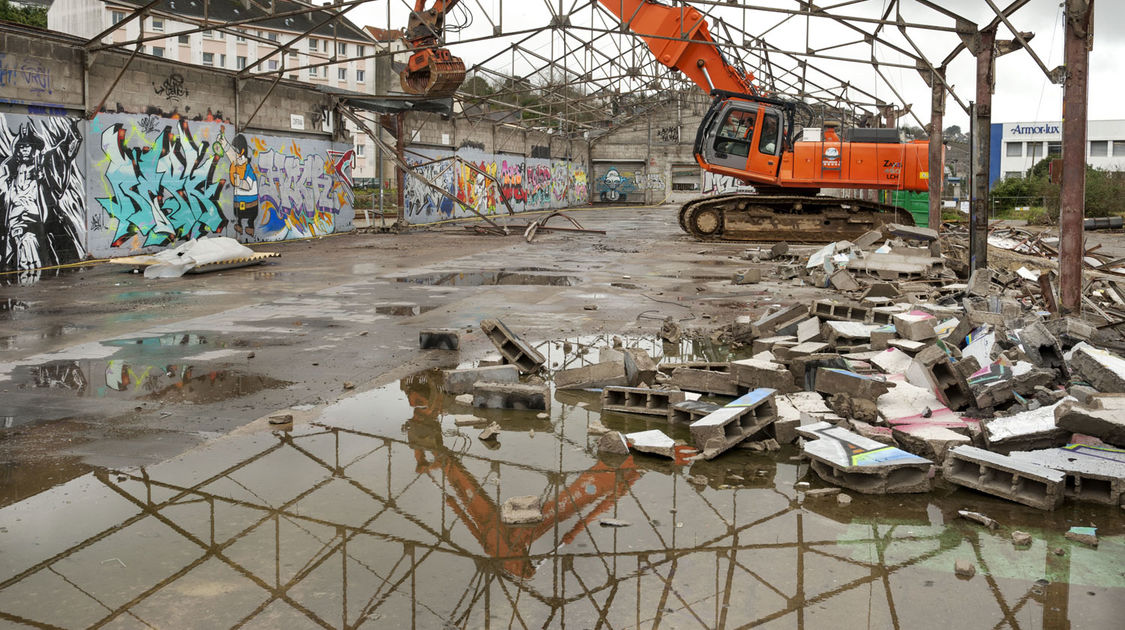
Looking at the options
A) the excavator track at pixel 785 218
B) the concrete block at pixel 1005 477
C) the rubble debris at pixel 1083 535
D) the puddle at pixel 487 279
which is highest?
the excavator track at pixel 785 218

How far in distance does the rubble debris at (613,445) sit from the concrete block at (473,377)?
69.4 inches

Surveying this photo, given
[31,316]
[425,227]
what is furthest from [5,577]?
[425,227]

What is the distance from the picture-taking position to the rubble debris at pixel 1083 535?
15.6ft

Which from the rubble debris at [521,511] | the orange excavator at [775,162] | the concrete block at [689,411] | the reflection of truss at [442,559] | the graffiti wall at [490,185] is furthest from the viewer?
the graffiti wall at [490,185]

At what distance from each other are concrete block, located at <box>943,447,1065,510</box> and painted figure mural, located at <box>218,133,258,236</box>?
69.7 feet

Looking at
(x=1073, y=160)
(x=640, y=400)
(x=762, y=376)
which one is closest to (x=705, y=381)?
(x=762, y=376)

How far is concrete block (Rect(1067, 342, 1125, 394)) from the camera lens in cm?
649

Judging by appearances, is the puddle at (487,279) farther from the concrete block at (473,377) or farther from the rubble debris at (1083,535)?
the rubble debris at (1083,535)

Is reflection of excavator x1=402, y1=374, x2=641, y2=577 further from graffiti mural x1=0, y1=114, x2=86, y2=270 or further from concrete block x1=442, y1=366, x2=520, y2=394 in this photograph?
graffiti mural x1=0, y1=114, x2=86, y2=270

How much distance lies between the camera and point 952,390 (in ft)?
23.3

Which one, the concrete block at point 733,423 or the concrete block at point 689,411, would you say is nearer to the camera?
the concrete block at point 733,423

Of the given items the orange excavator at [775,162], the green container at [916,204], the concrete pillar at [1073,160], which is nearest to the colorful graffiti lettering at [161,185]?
the orange excavator at [775,162]

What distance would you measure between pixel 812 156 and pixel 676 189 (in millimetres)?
33401

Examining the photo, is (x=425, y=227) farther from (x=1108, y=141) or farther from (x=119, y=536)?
(x=1108, y=141)
